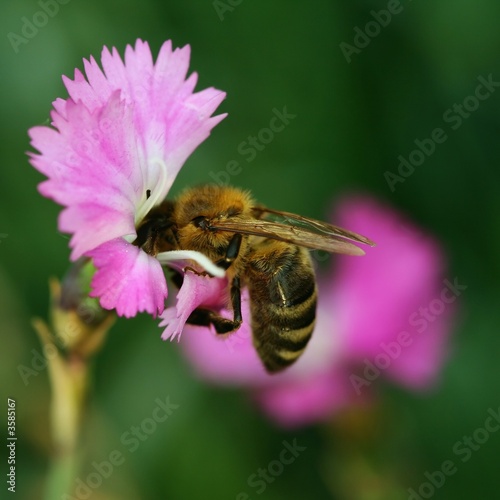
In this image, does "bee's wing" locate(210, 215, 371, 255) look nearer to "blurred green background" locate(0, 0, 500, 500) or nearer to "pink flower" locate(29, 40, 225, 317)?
"pink flower" locate(29, 40, 225, 317)

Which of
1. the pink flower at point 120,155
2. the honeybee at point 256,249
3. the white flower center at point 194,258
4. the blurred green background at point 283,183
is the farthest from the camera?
the blurred green background at point 283,183

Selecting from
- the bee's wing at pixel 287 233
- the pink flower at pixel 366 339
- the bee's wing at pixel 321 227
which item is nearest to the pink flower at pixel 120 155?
the bee's wing at pixel 287 233

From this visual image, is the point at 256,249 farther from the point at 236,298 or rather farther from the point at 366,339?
the point at 366,339

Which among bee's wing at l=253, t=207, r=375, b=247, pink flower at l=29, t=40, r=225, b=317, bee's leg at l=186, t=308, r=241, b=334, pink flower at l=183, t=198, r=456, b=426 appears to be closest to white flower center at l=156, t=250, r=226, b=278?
pink flower at l=29, t=40, r=225, b=317

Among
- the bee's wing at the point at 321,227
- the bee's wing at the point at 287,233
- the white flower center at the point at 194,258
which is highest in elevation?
the bee's wing at the point at 321,227

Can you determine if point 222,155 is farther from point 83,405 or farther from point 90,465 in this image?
point 83,405

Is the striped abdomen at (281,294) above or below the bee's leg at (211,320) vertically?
above

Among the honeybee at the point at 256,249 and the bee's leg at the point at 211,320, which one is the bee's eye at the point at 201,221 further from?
the bee's leg at the point at 211,320
